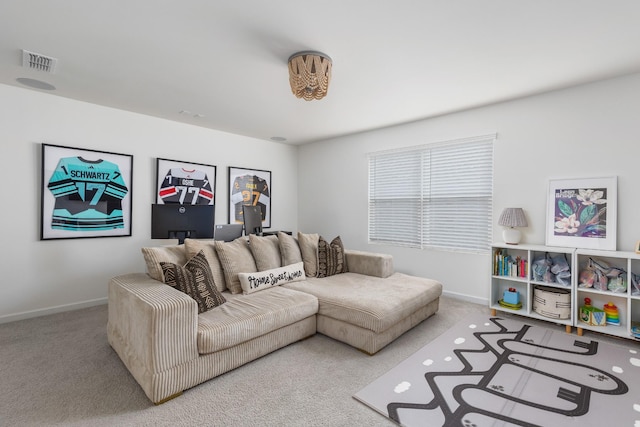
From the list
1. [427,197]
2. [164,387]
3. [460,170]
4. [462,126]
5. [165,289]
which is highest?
[462,126]

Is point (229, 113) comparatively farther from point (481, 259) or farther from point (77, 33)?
point (481, 259)

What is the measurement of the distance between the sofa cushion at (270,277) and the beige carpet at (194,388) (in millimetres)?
652

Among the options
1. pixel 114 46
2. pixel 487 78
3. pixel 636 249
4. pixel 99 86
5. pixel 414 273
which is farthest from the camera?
pixel 414 273

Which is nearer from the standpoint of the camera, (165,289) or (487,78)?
(165,289)

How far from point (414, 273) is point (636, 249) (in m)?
2.29

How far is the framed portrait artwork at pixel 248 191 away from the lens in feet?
16.2

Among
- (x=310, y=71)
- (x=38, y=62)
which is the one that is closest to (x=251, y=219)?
(x=310, y=71)

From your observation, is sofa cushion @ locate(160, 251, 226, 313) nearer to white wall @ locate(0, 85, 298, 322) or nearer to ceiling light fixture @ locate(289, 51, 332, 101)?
ceiling light fixture @ locate(289, 51, 332, 101)

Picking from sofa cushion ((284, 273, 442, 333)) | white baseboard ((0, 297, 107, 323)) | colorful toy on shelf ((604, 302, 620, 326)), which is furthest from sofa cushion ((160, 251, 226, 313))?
colorful toy on shelf ((604, 302, 620, 326))

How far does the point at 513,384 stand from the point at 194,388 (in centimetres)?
216

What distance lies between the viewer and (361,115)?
4.04 m

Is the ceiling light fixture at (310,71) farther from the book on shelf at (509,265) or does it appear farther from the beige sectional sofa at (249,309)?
the book on shelf at (509,265)

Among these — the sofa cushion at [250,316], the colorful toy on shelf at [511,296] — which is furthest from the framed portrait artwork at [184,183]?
the colorful toy on shelf at [511,296]

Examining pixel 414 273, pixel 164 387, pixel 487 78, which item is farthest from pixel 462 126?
pixel 164 387
